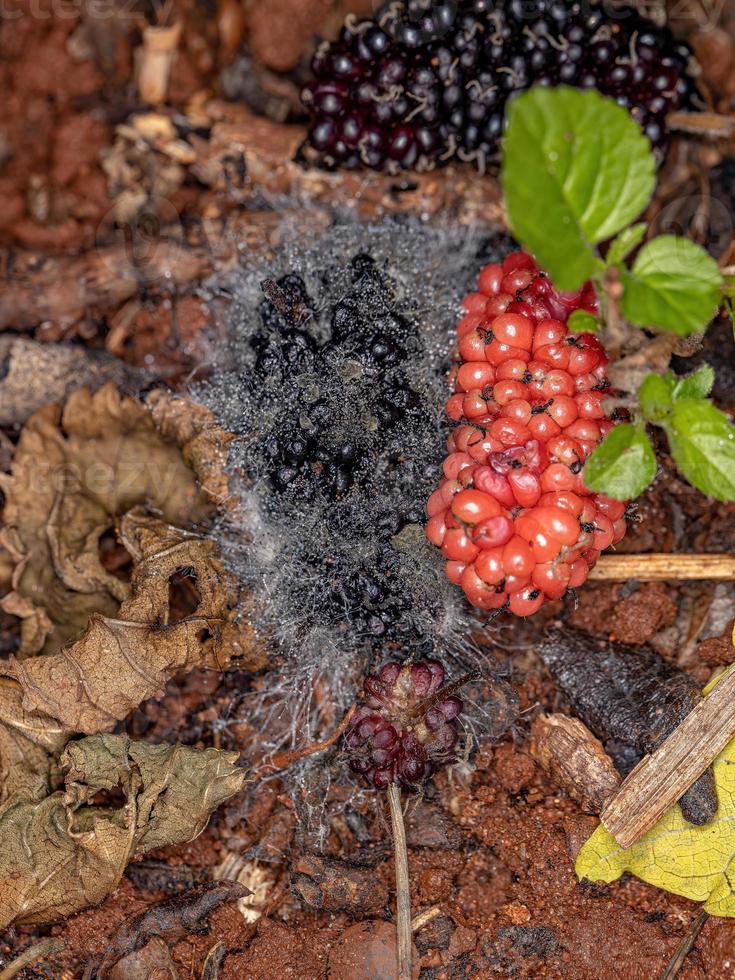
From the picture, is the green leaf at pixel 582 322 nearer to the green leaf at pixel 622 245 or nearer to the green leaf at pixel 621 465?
the green leaf at pixel 622 245

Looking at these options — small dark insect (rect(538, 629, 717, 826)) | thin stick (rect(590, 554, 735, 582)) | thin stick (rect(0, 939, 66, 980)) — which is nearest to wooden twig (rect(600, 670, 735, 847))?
small dark insect (rect(538, 629, 717, 826))

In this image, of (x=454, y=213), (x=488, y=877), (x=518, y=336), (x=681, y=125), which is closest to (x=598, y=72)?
(x=681, y=125)

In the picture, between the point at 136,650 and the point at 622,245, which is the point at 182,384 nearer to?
the point at 136,650

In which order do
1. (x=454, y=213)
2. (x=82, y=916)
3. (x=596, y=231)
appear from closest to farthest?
(x=596, y=231)
(x=82, y=916)
(x=454, y=213)

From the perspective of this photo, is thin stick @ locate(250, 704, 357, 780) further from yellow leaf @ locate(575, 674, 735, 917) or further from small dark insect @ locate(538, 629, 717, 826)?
yellow leaf @ locate(575, 674, 735, 917)

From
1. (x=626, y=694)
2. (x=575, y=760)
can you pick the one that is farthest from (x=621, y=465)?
(x=575, y=760)

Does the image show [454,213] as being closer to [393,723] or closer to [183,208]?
[183,208]
